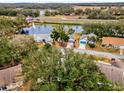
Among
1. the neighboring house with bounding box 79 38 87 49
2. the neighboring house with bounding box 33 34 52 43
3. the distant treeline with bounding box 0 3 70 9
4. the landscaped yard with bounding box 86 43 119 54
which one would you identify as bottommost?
the landscaped yard with bounding box 86 43 119 54

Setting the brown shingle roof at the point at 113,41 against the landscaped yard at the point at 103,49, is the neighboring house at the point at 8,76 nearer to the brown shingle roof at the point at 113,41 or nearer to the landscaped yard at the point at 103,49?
the landscaped yard at the point at 103,49

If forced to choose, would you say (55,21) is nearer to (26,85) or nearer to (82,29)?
(82,29)

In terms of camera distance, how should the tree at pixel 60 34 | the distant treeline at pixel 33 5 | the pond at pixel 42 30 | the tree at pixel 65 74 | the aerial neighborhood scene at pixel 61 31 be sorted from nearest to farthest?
1. the tree at pixel 65 74
2. the aerial neighborhood scene at pixel 61 31
3. the distant treeline at pixel 33 5
4. the pond at pixel 42 30
5. the tree at pixel 60 34

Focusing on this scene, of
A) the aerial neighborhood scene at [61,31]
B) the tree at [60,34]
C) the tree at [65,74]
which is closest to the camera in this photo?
the tree at [65,74]

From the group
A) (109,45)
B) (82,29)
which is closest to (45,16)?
(82,29)

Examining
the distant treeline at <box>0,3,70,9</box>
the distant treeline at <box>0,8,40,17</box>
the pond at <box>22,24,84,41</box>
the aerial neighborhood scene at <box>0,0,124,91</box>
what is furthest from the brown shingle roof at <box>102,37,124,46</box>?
the distant treeline at <box>0,8,40,17</box>

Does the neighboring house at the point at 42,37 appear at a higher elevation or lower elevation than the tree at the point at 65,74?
lower

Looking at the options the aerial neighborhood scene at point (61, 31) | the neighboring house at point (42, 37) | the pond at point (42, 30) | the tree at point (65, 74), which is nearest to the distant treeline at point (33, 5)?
the aerial neighborhood scene at point (61, 31)

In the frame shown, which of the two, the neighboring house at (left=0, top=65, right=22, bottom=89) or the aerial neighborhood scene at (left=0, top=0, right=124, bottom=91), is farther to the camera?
the aerial neighborhood scene at (left=0, top=0, right=124, bottom=91)

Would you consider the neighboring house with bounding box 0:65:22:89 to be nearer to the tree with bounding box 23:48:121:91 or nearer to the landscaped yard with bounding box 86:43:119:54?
the tree with bounding box 23:48:121:91
